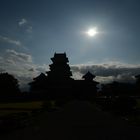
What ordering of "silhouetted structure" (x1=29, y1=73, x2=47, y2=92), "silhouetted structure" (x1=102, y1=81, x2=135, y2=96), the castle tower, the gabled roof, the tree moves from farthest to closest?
the gabled roof, the castle tower, "silhouetted structure" (x1=102, y1=81, x2=135, y2=96), "silhouetted structure" (x1=29, y1=73, x2=47, y2=92), the tree

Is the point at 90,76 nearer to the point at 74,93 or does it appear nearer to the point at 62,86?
the point at 74,93

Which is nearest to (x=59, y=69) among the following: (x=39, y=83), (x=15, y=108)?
(x=39, y=83)

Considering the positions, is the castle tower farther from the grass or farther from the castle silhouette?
the grass

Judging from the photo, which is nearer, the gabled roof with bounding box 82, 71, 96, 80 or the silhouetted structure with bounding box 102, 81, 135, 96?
the silhouetted structure with bounding box 102, 81, 135, 96

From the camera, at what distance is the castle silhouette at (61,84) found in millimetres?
74062

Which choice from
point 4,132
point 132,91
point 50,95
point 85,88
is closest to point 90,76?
point 85,88

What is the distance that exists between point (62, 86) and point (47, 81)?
16.3ft

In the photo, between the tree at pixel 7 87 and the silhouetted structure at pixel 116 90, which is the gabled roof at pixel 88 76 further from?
the tree at pixel 7 87

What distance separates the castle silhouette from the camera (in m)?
74.1

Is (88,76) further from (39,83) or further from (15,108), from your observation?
(15,108)

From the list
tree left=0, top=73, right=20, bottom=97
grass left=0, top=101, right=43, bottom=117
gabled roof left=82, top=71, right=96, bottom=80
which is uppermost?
gabled roof left=82, top=71, right=96, bottom=80

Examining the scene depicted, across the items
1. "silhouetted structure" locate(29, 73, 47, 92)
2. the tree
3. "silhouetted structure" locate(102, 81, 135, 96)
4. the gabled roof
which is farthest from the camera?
the gabled roof

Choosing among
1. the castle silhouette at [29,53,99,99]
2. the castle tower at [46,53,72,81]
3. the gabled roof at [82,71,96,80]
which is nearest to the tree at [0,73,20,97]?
the castle silhouette at [29,53,99,99]

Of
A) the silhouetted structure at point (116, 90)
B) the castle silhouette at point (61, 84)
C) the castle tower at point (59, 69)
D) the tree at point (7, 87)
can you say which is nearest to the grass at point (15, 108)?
the tree at point (7, 87)
